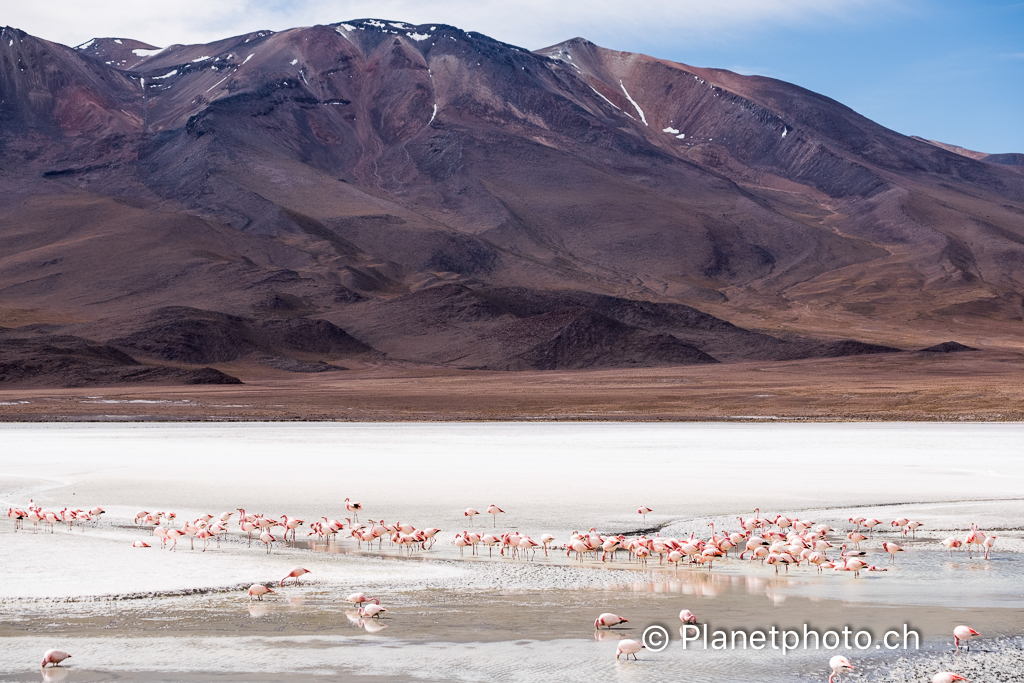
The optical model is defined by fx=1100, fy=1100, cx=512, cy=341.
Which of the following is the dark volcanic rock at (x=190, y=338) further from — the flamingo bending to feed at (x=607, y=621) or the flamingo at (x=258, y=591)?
the flamingo bending to feed at (x=607, y=621)

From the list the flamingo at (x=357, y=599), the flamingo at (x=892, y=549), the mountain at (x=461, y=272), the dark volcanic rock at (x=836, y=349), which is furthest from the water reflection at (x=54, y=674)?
the dark volcanic rock at (x=836, y=349)

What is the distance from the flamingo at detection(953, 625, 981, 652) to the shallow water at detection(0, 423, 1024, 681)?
23cm

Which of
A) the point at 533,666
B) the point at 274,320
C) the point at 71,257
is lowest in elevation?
the point at 533,666

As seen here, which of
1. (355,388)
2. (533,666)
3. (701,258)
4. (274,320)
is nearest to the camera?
(533,666)

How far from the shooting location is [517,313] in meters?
122

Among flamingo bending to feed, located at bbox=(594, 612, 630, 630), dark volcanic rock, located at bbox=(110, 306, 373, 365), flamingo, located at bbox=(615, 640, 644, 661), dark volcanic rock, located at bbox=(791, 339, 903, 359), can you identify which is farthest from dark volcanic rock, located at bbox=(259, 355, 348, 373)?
flamingo, located at bbox=(615, 640, 644, 661)

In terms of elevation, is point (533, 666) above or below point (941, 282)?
below

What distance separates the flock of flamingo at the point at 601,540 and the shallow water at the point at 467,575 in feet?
0.68

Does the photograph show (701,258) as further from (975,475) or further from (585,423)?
(975,475)

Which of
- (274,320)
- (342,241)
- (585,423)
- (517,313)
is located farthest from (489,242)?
(585,423)

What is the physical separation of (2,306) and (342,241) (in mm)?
51449

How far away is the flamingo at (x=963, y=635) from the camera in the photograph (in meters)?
9.05

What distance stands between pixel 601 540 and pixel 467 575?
69.8 inches

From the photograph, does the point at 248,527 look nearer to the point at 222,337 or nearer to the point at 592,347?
the point at 592,347
